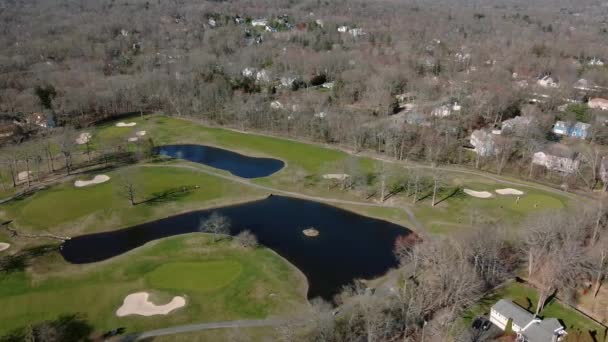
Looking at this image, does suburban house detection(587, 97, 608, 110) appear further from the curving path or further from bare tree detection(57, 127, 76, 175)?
bare tree detection(57, 127, 76, 175)

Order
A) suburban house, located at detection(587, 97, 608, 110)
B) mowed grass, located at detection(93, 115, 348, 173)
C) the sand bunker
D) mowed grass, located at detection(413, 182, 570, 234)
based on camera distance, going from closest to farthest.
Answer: the sand bunker → mowed grass, located at detection(413, 182, 570, 234) → mowed grass, located at detection(93, 115, 348, 173) → suburban house, located at detection(587, 97, 608, 110)

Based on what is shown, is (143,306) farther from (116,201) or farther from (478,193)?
(478,193)

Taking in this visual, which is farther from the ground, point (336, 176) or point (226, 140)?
point (226, 140)

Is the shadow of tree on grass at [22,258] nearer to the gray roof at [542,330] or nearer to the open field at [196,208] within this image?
the open field at [196,208]

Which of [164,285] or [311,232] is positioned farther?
[311,232]

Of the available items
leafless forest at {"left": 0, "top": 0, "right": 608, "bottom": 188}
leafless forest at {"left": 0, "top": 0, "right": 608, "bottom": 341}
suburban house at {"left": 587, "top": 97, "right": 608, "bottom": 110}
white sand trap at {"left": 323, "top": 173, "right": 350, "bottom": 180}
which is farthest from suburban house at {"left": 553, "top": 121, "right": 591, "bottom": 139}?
white sand trap at {"left": 323, "top": 173, "right": 350, "bottom": 180}

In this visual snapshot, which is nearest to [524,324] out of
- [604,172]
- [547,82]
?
[604,172]
